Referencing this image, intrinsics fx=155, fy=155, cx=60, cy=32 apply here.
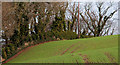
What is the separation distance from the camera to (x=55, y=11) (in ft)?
77.2

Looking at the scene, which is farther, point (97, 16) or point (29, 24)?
point (97, 16)

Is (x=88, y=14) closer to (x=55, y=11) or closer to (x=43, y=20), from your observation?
(x=55, y=11)

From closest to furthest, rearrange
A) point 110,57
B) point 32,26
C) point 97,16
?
point 110,57, point 32,26, point 97,16

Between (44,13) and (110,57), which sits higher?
(44,13)

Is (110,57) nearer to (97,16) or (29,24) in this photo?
(29,24)

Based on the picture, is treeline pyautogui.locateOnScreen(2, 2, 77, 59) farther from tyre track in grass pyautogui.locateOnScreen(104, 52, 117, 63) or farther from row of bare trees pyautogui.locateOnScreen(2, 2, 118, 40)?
tyre track in grass pyautogui.locateOnScreen(104, 52, 117, 63)

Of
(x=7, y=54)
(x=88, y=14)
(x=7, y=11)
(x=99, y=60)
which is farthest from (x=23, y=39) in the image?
(x=88, y=14)

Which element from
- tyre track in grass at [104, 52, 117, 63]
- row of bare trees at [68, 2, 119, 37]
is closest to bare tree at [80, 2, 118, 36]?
row of bare trees at [68, 2, 119, 37]

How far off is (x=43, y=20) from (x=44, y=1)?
9.12 ft

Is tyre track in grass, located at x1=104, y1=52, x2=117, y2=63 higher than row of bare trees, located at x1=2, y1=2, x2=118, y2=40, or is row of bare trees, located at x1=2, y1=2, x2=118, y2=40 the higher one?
row of bare trees, located at x1=2, y1=2, x2=118, y2=40

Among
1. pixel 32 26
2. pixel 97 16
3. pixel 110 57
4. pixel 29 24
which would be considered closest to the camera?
pixel 110 57

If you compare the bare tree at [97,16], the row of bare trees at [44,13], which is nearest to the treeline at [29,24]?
the row of bare trees at [44,13]

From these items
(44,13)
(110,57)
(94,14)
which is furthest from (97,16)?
(110,57)

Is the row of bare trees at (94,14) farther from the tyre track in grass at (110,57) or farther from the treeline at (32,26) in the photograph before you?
the tyre track in grass at (110,57)
